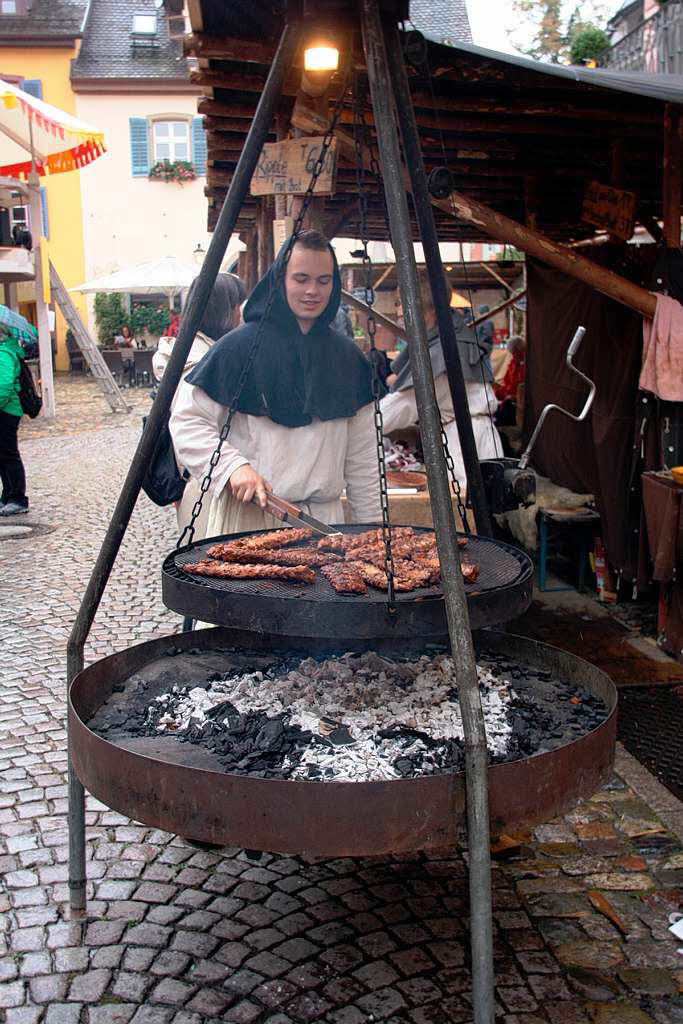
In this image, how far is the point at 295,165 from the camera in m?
4.93

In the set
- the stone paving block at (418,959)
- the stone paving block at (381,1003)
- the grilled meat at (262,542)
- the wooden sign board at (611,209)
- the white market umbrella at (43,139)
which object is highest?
the white market umbrella at (43,139)

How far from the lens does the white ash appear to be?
2799 mm

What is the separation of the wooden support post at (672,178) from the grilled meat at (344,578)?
3568mm

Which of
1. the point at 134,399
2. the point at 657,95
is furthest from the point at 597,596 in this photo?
the point at 134,399

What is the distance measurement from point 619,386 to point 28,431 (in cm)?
1360

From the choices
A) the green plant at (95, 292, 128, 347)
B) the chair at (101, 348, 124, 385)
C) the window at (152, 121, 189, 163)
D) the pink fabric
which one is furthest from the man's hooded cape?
the window at (152, 121, 189, 163)

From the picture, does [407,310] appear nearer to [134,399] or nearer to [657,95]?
[657,95]

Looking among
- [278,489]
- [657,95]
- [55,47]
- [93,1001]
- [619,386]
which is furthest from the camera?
[55,47]

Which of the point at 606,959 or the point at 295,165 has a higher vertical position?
the point at 295,165

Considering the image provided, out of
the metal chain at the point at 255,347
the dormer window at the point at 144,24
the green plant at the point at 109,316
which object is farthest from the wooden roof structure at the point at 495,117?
the dormer window at the point at 144,24

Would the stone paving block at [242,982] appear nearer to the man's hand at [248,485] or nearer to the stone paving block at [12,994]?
the stone paving block at [12,994]

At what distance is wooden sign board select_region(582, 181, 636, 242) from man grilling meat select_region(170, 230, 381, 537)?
3.02 meters

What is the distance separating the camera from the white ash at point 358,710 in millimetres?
2799

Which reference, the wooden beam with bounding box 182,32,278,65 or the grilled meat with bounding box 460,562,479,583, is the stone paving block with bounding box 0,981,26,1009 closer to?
the grilled meat with bounding box 460,562,479,583
